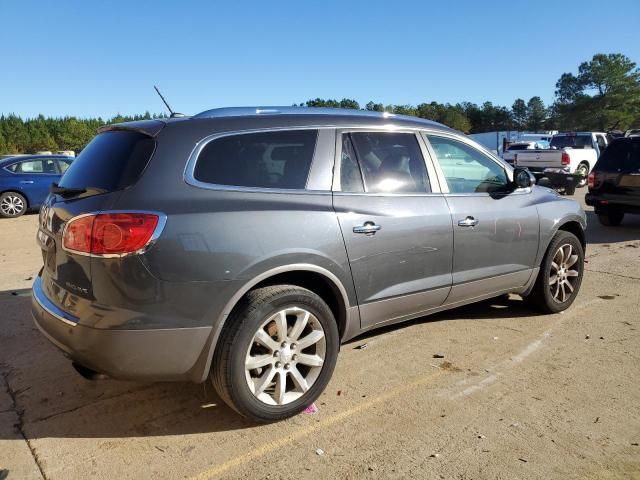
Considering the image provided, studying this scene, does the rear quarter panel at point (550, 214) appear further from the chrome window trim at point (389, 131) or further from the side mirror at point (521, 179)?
the chrome window trim at point (389, 131)

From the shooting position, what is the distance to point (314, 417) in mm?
3154

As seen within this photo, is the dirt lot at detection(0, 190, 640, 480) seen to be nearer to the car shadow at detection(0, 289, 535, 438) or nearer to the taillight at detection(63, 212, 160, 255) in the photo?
the car shadow at detection(0, 289, 535, 438)

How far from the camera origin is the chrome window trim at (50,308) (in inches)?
108

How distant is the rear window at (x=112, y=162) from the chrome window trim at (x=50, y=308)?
25.9 inches

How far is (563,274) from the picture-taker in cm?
496

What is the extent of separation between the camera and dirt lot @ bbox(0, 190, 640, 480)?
268 centimetres

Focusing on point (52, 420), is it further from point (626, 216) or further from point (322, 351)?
point (626, 216)

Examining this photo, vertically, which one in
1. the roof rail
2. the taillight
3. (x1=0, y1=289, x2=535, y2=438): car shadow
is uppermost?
the roof rail

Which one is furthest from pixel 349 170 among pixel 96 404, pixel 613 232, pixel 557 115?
pixel 557 115

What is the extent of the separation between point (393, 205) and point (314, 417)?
1.45 meters

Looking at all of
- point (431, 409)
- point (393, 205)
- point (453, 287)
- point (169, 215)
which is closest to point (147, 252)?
point (169, 215)

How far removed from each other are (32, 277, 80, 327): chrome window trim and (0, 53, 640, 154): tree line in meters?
51.5

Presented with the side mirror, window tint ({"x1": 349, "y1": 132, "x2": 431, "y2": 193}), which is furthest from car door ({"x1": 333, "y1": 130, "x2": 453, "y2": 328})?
the side mirror

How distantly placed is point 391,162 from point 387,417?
170 centimetres
